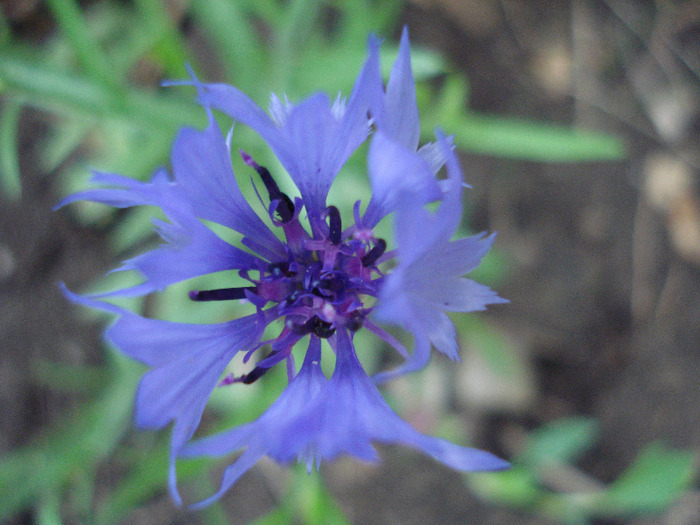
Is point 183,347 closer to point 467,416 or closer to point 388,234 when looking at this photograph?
point 388,234

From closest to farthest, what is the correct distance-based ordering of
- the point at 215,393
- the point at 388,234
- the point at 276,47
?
the point at 388,234, the point at 276,47, the point at 215,393

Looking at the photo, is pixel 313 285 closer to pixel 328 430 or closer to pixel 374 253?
pixel 374 253

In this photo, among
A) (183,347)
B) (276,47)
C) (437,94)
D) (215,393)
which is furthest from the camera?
(437,94)

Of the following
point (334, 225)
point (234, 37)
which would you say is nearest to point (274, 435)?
point (334, 225)

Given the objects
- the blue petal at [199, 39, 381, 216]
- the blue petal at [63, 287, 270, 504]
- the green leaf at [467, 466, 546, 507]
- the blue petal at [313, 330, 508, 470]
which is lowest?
the green leaf at [467, 466, 546, 507]

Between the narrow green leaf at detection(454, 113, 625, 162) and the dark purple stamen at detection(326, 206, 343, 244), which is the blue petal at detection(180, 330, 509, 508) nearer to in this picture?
the dark purple stamen at detection(326, 206, 343, 244)

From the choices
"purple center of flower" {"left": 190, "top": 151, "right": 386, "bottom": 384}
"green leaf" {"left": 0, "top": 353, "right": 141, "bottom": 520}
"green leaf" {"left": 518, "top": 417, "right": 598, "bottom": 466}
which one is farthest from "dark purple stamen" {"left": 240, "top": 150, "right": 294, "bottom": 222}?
"green leaf" {"left": 518, "top": 417, "right": 598, "bottom": 466}

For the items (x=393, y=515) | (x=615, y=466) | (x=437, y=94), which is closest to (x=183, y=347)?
(x=393, y=515)
